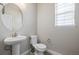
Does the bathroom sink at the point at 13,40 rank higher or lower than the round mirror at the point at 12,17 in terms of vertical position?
lower

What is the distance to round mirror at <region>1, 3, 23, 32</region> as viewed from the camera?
1.71m

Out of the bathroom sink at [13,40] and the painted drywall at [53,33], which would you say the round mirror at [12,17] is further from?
the painted drywall at [53,33]

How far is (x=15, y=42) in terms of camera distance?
1.68 m

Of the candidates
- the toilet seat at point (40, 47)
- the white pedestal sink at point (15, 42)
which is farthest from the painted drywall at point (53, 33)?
the white pedestal sink at point (15, 42)

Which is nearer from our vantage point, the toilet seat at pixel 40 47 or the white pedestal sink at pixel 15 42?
the white pedestal sink at pixel 15 42

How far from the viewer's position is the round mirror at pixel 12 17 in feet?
5.61

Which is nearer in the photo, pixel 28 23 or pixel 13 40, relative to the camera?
pixel 13 40

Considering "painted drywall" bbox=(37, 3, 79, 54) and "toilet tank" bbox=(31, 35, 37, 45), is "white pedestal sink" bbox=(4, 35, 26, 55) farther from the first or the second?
"painted drywall" bbox=(37, 3, 79, 54)

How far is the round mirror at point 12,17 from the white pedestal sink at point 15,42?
148 mm

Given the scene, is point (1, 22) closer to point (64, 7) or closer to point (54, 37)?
point (54, 37)

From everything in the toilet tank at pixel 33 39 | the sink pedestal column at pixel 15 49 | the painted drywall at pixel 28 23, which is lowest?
the sink pedestal column at pixel 15 49

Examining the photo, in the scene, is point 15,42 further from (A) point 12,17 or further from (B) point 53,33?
(B) point 53,33

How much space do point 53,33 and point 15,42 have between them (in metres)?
0.65

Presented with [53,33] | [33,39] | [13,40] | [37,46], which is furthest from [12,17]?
[53,33]
